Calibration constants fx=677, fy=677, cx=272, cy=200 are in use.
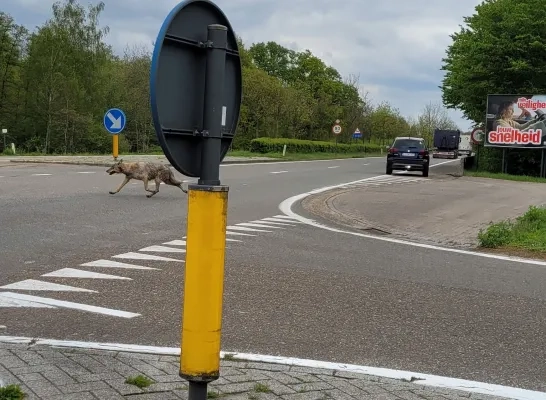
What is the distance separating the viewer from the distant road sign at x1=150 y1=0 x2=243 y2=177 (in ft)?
9.85

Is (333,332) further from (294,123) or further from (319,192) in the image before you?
(294,123)

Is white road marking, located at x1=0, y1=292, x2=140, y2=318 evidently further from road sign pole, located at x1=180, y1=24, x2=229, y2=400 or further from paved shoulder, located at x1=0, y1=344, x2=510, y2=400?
road sign pole, located at x1=180, y1=24, x2=229, y2=400

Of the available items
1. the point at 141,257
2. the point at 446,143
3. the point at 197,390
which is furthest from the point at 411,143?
the point at 446,143

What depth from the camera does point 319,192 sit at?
20.9m

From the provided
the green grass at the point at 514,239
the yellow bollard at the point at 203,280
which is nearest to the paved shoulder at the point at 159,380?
the yellow bollard at the point at 203,280

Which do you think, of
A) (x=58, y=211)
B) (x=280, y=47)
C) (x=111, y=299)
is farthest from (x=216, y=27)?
(x=280, y=47)

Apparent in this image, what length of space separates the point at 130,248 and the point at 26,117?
5524 centimetres

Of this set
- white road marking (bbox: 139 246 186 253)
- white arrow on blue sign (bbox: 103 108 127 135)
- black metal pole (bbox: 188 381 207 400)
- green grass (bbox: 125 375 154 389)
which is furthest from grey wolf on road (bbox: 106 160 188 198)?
black metal pole (bbox: 188 381 207 400)

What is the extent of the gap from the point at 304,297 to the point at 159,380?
282cm

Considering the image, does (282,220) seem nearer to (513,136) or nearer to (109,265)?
(109,265)

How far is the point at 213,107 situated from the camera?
3113mm

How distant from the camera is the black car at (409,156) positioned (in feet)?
106

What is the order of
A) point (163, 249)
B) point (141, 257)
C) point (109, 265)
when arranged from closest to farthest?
point (109, 265), point (141, 257), point (163, 249)

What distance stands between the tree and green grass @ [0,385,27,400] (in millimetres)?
33044
